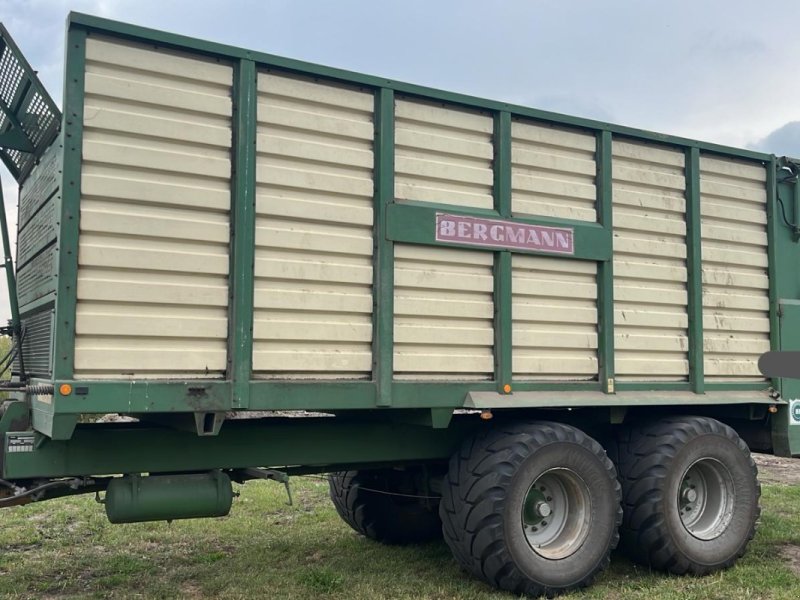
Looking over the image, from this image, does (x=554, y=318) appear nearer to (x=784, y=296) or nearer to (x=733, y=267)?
(x=733, y=267)

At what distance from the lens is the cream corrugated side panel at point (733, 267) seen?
632cm

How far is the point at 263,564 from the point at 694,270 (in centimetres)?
392

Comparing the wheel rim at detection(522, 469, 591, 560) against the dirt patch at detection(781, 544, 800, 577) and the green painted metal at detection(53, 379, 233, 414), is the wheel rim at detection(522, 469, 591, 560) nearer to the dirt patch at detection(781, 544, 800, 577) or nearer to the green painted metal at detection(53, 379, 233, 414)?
the dirt patch at detection(781, 544, 800, 577)

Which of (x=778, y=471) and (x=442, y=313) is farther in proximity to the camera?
(x=778, y=471)

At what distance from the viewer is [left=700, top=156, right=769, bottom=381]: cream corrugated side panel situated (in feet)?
20.7

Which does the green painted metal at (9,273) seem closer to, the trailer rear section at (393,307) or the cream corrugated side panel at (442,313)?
the trailer rear section at (393,307)

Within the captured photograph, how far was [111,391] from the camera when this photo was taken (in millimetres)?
4160

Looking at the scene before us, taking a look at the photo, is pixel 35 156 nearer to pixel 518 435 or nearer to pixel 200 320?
pixel 200 320

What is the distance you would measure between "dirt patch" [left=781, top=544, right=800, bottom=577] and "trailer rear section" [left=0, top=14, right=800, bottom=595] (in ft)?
1.25

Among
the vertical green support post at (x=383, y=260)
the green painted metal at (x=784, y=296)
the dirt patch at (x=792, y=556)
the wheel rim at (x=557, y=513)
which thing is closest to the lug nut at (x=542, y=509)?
the wheel rim at (x=557, y=513)

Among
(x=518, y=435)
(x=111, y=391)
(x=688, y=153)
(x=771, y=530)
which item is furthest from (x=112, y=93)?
(x=771, y=530)

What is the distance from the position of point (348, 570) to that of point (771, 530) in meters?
3.87

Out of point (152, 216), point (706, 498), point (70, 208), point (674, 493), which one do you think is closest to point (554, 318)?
point (674, 493)

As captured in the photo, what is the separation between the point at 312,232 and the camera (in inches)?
189
